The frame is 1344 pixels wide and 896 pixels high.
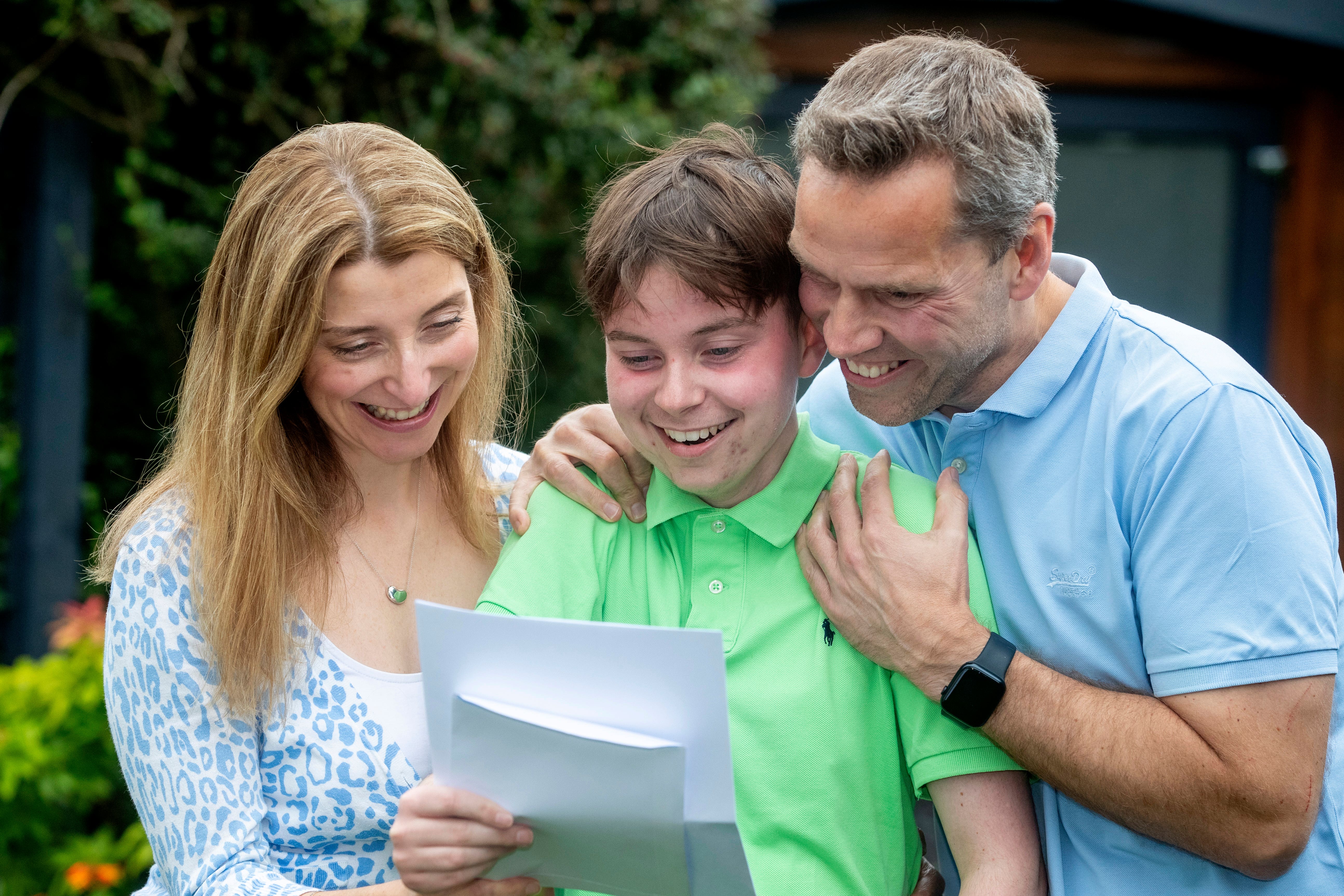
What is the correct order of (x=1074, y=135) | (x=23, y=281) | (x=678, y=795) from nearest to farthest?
(x=678, y=795)
(x=23, y=281)
(x=1074, y=135)

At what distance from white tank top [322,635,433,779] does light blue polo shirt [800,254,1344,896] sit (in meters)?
0.94

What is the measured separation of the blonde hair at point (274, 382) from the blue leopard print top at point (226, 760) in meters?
0.04

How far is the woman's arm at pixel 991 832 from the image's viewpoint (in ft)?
5.56

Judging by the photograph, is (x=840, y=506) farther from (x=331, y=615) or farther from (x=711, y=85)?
(x=711, y=85)

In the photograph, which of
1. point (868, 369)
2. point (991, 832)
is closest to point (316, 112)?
point (868, 369)

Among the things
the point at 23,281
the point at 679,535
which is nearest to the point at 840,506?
the point at 679,535

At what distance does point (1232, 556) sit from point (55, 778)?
3.02 meters

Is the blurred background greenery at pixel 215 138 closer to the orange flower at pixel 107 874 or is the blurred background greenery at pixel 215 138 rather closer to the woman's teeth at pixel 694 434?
the orange flower at pixel 107 874

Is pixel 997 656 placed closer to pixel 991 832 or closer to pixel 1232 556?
pixel 991 832

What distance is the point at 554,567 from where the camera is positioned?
6.15 feet

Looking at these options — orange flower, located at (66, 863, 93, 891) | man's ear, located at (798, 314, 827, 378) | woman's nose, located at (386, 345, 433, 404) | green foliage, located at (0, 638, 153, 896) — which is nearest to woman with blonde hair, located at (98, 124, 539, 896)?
woman's nose, located at (386, 345, 433, 404)

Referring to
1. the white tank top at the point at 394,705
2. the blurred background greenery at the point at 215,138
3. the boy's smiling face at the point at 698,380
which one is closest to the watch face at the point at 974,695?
the boy's smiling face at the point at 698,380

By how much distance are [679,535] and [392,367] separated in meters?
0.53

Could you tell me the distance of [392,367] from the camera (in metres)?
1.94
